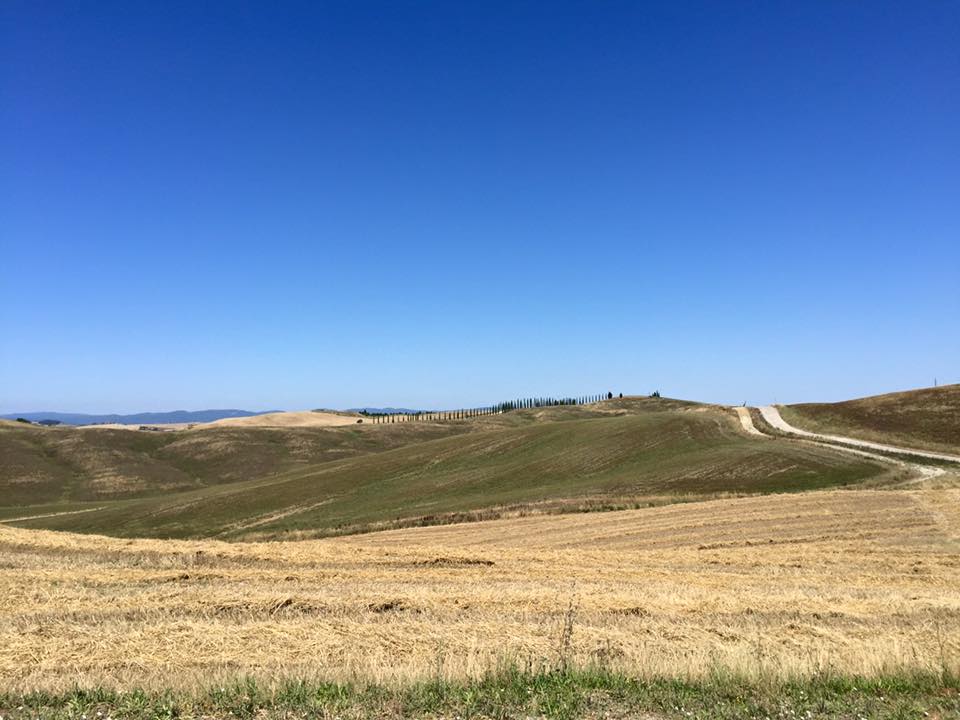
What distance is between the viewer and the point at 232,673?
935cm

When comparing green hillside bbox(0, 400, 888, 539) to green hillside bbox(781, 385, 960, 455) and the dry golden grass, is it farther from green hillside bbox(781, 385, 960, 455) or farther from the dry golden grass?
the dry golden grass

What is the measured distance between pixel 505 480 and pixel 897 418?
42.7 meters

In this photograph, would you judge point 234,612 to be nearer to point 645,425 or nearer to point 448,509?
point 448,509

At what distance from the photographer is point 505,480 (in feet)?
185

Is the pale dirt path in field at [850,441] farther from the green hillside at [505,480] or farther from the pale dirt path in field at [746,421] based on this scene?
the green hillside at [505,480]

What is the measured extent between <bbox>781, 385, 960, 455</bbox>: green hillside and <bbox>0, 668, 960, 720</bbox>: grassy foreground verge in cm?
5049

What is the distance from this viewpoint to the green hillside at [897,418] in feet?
180

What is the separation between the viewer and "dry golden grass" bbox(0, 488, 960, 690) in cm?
1008

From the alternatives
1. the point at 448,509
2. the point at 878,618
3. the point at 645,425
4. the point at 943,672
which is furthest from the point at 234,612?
the point at 645,425

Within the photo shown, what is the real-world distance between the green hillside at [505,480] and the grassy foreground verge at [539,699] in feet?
109

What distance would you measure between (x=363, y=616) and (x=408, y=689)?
18.8 feet

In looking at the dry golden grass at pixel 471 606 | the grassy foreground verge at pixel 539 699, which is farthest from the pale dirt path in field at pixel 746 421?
the grassy foreground verge at pixel 539 699

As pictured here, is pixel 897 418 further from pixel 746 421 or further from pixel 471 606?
pixel 471 606

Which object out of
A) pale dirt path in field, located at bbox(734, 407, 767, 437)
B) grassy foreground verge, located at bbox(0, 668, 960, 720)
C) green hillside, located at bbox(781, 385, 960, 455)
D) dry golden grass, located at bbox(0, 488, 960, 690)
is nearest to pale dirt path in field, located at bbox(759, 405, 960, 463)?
green hillside, located at bbox(781, 385, 960, 455)
